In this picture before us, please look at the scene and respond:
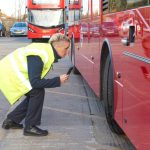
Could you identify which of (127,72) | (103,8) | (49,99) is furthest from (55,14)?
(127,72)

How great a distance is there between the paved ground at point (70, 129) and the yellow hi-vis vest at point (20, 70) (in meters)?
0.63

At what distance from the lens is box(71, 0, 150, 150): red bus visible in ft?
13.7

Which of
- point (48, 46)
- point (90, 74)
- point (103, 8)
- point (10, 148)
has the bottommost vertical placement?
point (10, 148)

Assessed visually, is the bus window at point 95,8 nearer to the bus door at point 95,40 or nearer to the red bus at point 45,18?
the bus door at point 95,40

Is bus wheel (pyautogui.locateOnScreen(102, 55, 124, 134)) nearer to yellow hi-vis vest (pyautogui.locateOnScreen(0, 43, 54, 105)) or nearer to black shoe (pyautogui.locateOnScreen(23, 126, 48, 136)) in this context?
yellow hi-vis vest (pyautogui.locateOnScreen(0, 43, 54, 105))

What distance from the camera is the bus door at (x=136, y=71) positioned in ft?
13.4

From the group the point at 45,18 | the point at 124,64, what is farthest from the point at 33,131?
the point at 45,18

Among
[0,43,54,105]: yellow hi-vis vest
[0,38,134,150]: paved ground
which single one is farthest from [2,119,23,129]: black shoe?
[0,43,54,105]: yellow hi-vis vest

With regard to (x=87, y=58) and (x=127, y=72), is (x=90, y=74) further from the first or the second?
(x=127, y=72)

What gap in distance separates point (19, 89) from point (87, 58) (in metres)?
3.04

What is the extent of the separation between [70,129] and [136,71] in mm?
2521

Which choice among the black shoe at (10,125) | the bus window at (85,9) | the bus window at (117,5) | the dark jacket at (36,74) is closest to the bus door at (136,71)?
the bus window at (117,5)

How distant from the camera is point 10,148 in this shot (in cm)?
580

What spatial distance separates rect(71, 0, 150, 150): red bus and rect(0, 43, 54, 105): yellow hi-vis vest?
83 centimetres
